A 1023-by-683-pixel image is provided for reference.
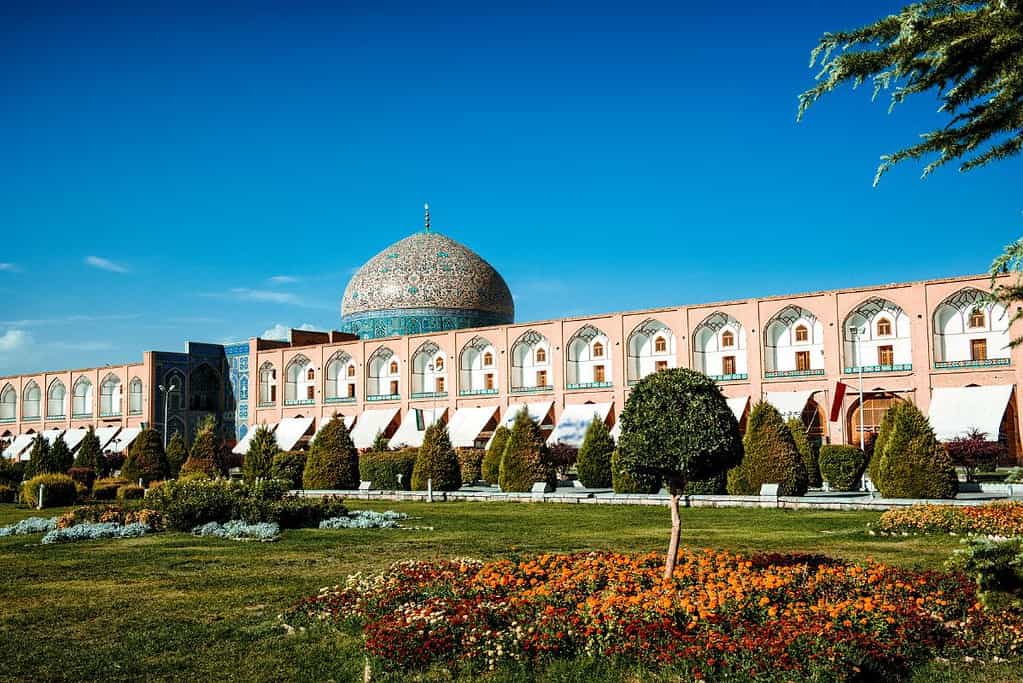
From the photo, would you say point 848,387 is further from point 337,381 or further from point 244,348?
point 244,348

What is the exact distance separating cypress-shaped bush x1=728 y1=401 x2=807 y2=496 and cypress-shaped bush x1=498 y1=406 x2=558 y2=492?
4287 millimetres

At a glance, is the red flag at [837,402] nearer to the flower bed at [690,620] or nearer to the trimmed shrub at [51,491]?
the trimmed shrub at [51,491]

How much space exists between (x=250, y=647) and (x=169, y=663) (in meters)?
0.55

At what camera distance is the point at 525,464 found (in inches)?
846

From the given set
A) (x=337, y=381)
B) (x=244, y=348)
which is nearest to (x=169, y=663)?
(x=337, y=381)

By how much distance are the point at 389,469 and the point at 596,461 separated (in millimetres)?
5302

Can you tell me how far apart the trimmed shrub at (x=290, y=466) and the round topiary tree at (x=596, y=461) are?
7354mm

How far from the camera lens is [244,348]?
48.2 m

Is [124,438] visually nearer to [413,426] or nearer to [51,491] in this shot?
[413,426]

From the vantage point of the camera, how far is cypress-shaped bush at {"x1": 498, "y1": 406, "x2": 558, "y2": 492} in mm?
21438

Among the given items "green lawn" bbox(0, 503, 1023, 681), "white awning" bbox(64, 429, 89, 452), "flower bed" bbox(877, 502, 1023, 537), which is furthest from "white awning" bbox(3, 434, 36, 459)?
"flower bed" bbox(877, 502, 1023, 537)

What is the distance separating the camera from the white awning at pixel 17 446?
160ft

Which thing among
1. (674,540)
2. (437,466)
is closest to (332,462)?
(437,466)

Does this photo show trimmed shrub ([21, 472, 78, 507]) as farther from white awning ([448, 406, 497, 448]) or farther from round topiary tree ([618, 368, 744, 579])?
white awning ([448, 406, 497, 448])
